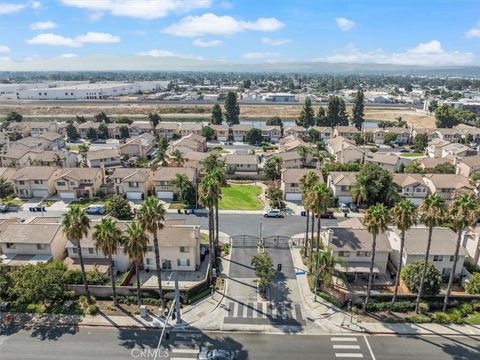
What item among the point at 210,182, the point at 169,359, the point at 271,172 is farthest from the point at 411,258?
the point at 271,172

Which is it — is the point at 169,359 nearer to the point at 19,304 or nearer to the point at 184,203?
the point at 19,304

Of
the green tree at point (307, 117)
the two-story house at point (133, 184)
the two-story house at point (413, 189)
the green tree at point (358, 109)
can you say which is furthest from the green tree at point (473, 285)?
the green tree at point (358, 109)

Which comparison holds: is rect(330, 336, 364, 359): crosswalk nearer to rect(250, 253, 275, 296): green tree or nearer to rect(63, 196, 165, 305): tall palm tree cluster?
rect(250, 253, 275, 296): green tree

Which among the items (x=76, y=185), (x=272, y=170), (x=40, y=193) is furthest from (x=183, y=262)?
(x=40, y=193)

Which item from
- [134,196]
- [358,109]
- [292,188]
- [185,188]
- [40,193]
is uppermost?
[358,109]

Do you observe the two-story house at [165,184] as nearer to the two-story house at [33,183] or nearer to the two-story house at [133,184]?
the two-story house at [133,184]

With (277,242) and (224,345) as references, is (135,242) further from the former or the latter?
(277,242)

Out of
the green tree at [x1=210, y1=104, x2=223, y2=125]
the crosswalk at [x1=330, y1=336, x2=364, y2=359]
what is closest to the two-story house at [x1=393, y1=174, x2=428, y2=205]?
the crosswalk at [x1=330, y1=336, x2=364, y2=359]
